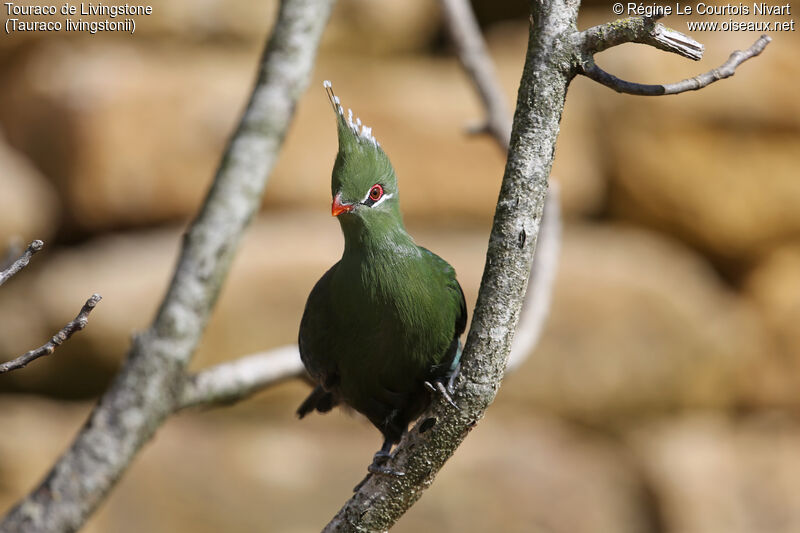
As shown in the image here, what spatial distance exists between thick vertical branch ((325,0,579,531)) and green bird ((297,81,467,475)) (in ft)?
1.00

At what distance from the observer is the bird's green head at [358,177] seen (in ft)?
7.45

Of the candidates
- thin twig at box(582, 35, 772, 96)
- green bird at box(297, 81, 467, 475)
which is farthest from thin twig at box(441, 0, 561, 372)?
thin twig at box(582, 35, 772, 96)

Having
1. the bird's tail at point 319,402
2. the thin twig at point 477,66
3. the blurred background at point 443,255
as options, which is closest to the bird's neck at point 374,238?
the bird's tail at point 319,402

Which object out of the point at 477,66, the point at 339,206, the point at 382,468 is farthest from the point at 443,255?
the point at 382,468

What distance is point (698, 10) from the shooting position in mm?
6586

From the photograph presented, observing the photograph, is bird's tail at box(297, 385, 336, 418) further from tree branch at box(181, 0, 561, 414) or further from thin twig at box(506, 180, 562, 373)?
thin twig at box(506, 180, 562, 373)

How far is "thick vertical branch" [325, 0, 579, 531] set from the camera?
1940 millimetres

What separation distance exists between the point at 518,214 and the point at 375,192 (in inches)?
22.2

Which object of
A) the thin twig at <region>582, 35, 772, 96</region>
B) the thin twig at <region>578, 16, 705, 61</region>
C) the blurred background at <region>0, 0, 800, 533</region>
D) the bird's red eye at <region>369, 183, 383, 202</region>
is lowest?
the blurred background at <region>0, 0, 800, 533</region>

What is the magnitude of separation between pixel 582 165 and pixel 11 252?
5447 millimetres

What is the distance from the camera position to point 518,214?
77.0 inches

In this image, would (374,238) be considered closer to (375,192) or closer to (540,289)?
(375,192)

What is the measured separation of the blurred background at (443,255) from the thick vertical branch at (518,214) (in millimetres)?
4769

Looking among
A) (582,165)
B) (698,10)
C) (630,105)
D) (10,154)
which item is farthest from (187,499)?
(698,10)
